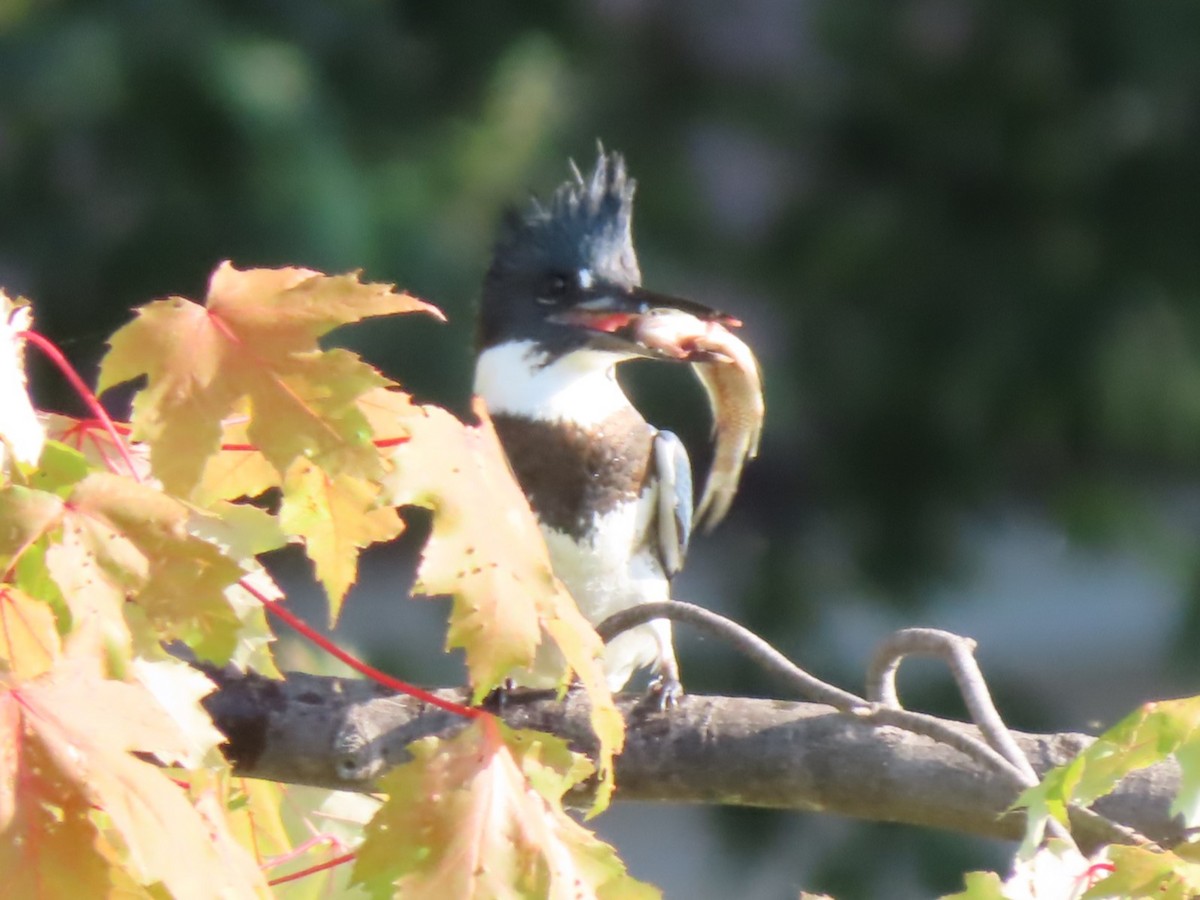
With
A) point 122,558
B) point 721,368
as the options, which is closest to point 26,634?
point 122,558

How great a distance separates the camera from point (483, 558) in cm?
81

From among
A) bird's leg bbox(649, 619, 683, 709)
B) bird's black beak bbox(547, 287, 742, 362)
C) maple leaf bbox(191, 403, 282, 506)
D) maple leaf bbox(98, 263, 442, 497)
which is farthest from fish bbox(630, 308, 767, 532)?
maple leaf bbox(98, 263, 442, 497)

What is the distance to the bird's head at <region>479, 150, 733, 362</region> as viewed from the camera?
5.73 ft

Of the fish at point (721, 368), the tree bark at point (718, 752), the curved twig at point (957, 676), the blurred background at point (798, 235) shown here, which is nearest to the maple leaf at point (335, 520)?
the tree bark at point (718, 752)

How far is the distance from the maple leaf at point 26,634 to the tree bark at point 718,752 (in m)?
0.32

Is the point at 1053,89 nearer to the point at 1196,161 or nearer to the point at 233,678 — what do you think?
the point at 1196,161

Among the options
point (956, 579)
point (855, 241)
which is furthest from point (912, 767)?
point (855, 241)

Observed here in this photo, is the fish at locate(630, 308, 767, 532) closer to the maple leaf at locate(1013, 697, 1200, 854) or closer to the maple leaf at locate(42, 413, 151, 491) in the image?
the maple leaf at locate(42, 413, 151, 491)

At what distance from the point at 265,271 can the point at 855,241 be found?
3.26m

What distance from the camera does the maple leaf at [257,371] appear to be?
2.67 feet

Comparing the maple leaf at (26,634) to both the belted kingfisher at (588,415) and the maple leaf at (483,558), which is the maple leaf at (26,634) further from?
the belted kingfisher at (588,415)

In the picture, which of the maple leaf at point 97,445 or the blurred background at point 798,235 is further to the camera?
the blurred background at point 798,235

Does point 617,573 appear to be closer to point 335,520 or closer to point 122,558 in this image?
point 335,520

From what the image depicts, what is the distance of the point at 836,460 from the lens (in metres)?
3.94
